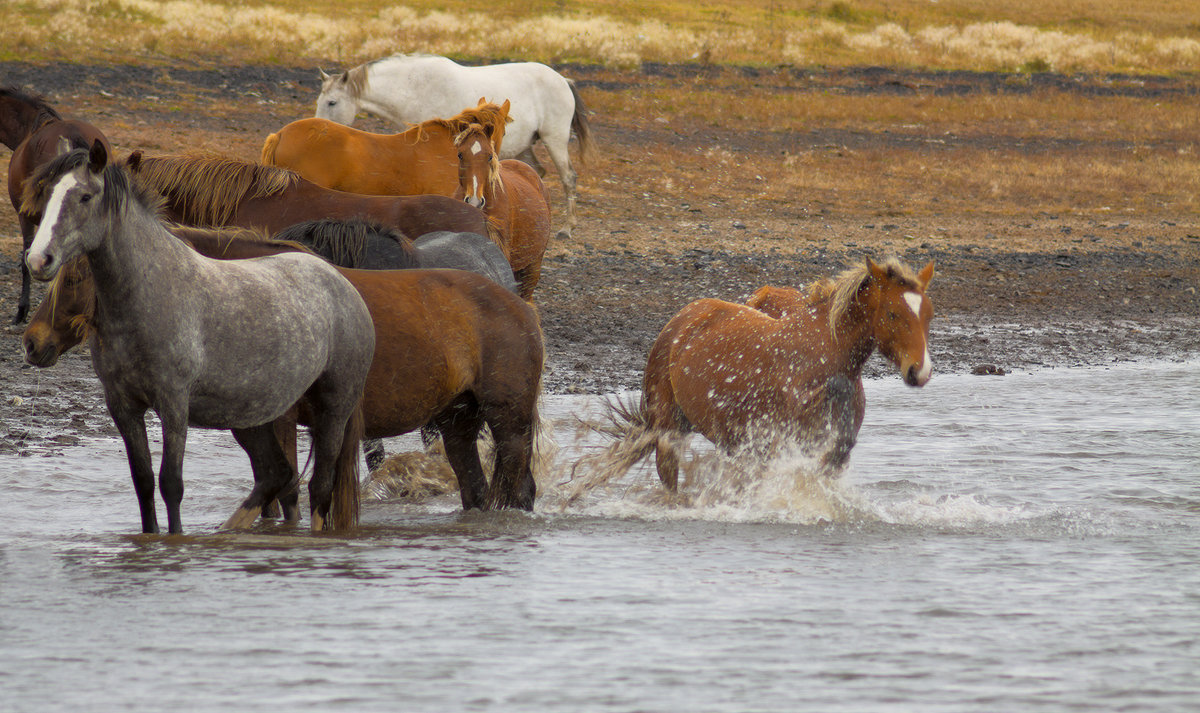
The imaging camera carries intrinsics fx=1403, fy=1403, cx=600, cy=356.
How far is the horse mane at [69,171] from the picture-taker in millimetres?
4512

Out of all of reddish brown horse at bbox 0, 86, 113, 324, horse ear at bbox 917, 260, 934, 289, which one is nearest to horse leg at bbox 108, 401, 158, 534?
horse ear at bbox 917, 260, 934, 289

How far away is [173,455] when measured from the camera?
15.8ft

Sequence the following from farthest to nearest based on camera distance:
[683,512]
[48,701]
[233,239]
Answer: [683,512]
[233,239]
[48,701]

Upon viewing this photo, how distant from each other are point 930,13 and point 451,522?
154ft

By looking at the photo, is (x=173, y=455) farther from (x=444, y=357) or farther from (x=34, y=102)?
(x=34, y=102)

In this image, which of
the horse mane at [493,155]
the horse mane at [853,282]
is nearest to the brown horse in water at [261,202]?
the horse mane at [493,155]

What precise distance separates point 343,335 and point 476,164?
425cm

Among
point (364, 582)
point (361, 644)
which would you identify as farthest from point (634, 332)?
point (361, 644)

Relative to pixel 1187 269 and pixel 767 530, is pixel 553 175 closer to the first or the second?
pixel 1187 269

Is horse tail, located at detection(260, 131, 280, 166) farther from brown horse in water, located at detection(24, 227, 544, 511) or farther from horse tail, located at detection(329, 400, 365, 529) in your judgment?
horse tail, located at detection(329, 400, 365, 529)

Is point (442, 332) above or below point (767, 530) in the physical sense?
above

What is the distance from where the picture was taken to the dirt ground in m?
10.3

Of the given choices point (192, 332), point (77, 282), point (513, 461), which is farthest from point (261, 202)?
point (192, 332)

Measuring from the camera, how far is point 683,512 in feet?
20.7
